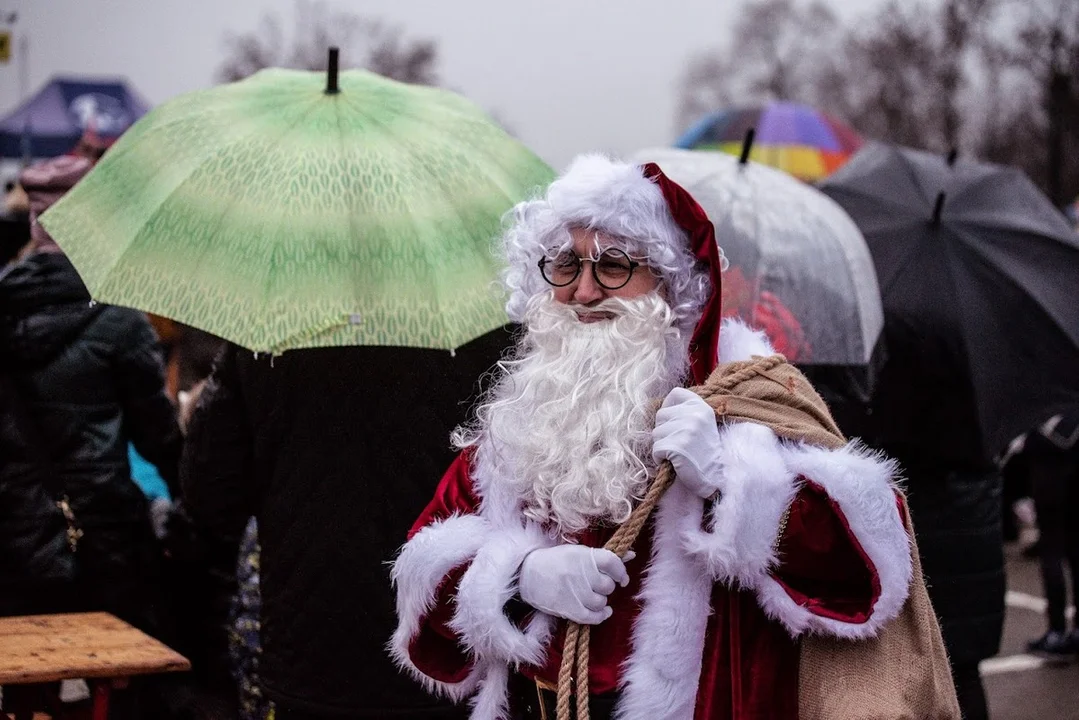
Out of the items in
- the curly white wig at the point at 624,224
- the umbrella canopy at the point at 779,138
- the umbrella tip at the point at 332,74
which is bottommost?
the umbrella canopy at the point at 779,138

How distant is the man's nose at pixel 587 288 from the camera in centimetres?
267

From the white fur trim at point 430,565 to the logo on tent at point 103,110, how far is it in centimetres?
1363

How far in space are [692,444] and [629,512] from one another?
22cm

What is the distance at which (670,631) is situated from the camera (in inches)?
95.1

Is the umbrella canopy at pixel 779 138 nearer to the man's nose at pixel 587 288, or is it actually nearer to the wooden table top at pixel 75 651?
the wooden table top at pixel 75 651

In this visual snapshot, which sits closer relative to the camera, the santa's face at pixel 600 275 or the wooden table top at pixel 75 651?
the santa's face at pixel 600 275

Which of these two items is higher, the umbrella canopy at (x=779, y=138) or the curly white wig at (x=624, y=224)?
the curly white wig at (x=624, y=224)

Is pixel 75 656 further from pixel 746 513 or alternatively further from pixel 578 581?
pixel 746 513

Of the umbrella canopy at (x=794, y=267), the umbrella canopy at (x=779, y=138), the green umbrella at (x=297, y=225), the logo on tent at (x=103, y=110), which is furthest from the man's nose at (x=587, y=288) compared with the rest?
the logo on tent at (x=103, y=110)

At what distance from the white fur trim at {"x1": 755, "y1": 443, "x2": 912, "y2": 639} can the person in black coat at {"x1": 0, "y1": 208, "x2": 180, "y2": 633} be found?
274 cm

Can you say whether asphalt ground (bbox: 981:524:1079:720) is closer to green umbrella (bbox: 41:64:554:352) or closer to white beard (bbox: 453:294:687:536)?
green umbrella (bbox: 41:64:554:352)

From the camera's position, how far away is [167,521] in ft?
15.9

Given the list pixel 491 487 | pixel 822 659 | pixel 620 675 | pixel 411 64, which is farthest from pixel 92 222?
pixel 411 64

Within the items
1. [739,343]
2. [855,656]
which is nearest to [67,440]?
[739,343]
